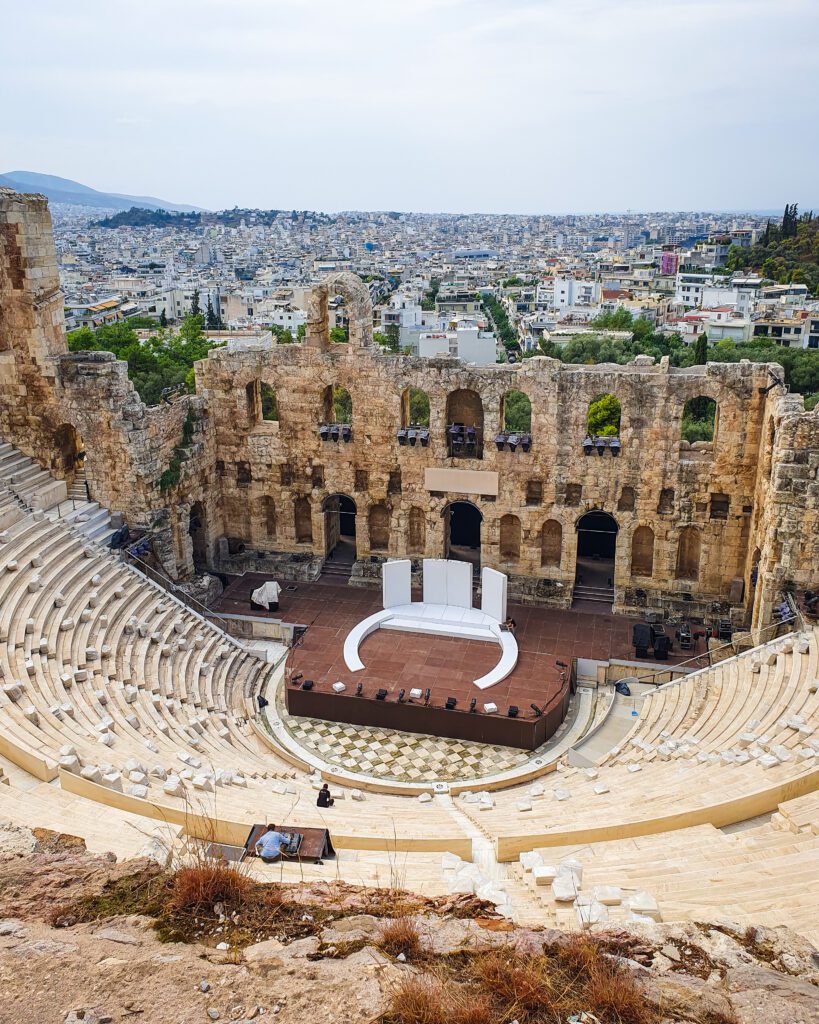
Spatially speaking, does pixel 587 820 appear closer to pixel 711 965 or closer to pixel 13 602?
pixel 711 965

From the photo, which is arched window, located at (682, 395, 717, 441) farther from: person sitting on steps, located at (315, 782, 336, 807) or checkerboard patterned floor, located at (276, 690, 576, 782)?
person sitting on steps, located at (315, 782, 336, 807)

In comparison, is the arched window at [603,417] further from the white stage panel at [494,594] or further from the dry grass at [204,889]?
the dry grass at [204,889]

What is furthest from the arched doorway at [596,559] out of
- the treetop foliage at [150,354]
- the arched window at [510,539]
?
the treetop foliage at [150,354]

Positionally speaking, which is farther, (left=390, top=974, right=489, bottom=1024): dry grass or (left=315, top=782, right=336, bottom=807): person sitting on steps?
(left=315, top=782, right=336, bottom=807): person sitting on steps

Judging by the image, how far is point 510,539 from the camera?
2702 centimetres

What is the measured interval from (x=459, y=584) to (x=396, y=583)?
1.83 meters

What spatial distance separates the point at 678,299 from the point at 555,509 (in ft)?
291

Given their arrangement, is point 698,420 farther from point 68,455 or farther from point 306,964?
point 306,964

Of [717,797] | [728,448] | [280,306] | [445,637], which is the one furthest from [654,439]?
[280,306]

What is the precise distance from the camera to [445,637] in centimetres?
2362

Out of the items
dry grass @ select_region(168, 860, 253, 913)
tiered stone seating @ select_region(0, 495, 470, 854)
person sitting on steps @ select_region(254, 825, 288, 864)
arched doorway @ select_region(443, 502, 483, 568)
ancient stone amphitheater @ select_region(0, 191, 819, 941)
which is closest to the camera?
dry grass @ select_region(168, 860, 253, 913)

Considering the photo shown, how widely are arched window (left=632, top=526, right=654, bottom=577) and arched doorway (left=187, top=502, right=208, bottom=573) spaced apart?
44.8 feet

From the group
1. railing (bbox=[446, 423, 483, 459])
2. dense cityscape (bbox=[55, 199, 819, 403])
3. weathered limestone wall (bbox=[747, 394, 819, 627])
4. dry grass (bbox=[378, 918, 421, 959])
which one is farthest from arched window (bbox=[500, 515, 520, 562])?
dry grass (bbox=[378, 918, 421, 959])

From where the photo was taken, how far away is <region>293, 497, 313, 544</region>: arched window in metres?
28.0
